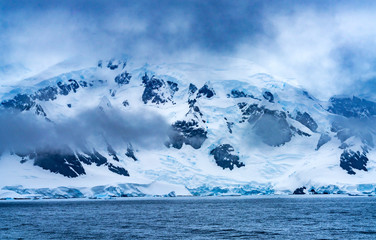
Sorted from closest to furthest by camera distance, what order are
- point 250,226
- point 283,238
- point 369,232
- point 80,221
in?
1. point 283,238
2. point 369,232
3. point 250,226
4. point 80,221

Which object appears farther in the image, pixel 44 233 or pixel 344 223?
pixel 344 223

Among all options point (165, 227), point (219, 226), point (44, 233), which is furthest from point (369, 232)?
point (44, 233)

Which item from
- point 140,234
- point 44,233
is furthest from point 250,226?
point 44,233

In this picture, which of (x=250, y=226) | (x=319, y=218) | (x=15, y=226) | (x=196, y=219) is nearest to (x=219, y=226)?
(x=250, y=226)

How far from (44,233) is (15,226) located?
13.2 m

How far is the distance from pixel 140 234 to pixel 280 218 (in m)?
35.3

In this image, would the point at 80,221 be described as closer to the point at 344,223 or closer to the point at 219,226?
the point at 219,226

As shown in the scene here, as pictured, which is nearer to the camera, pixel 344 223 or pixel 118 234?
pixel 118 234

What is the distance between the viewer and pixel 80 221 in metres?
104

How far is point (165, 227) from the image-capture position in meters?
90.4

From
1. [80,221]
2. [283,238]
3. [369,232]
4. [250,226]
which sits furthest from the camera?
[80,221]

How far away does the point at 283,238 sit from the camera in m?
73.9

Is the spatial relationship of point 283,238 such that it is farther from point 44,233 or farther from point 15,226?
point 15,226

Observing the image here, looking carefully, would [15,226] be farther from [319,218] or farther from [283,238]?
[319,218]
